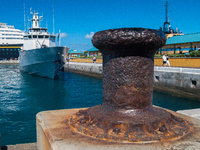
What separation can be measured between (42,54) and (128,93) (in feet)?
96.5

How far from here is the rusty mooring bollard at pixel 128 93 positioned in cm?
240

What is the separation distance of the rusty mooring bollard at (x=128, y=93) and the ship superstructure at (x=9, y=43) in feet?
287

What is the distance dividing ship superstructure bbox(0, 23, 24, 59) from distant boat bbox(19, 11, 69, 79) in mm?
48857

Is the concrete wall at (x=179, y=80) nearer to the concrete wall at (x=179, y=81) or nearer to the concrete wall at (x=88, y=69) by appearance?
the concrete wall at (x=179, y=81)

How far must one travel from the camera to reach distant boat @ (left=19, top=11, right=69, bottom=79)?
29.7 m

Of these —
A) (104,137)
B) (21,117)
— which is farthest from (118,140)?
(21,117)

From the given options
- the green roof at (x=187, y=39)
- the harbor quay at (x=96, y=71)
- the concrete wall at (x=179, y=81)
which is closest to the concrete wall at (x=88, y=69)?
the harbor quay at (x=96, y=71)

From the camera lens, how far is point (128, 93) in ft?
8.64

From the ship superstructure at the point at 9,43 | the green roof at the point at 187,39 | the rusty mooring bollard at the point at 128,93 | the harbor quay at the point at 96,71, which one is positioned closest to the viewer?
the rusty mooring bollard at the point at 128,93

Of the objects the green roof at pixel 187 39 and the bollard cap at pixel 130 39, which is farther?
the green roof at pixel 187 39

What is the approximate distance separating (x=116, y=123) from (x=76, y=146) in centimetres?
54

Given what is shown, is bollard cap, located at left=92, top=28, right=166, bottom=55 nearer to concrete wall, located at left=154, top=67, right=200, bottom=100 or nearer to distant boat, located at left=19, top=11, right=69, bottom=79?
concrete wall, located at left=154, top=67, right=200, bottom=100

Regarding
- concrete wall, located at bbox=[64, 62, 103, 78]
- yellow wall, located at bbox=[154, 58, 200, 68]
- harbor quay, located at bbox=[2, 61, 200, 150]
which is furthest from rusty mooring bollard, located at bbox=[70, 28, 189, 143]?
concrete wall, located at bbox=[64, 62, 103, 78]

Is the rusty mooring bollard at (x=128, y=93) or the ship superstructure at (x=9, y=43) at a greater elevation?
the ship superstructure at (x=9, y=43)
